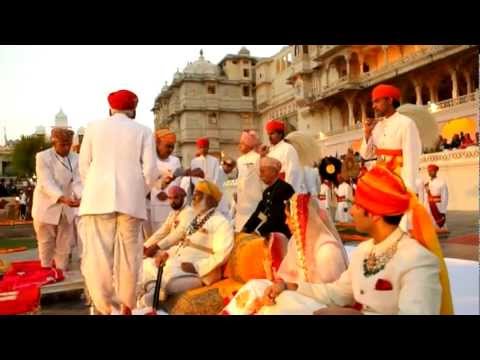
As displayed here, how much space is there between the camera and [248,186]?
606 centimetres

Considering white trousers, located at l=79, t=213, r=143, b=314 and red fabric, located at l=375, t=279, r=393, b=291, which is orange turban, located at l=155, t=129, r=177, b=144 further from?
red fabric, located at l=375, t=279, r=393, b=291

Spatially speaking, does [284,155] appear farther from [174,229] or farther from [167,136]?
[174,229]

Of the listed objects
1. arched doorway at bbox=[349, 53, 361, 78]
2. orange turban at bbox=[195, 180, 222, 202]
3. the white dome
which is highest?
the white dome

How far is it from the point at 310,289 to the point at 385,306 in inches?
17.2

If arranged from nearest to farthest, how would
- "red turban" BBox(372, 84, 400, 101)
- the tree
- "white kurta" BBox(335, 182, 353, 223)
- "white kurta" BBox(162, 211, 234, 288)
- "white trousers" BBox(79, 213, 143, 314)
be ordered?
1. "white trousers" BBox(79, 213, 143, 314)
2. "white kurta" BBox(162, 211, 234, 288)
3. "red turban" BBox(372, 84, 400, 101)
4. "white kurta" BBox(335, 182, 353, 223)
5. the tree

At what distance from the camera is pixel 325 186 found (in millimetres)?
13531

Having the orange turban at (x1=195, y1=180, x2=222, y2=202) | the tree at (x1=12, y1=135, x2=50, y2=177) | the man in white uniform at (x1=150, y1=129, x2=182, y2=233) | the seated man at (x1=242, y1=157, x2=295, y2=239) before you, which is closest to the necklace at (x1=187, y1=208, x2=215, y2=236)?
the orange turban at (x1=195, y1=180, x2=222, y2=202)

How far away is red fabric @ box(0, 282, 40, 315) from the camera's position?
3.93 m

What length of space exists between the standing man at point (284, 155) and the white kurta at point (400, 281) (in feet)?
10.9

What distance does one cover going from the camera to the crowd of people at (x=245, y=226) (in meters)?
2.16

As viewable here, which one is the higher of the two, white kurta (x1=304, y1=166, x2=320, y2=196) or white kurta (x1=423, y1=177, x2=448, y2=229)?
white kurta (x1=304, y1=166, x2=320, y2=196)

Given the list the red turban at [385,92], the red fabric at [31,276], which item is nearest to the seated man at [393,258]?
the red turban at [385,92]

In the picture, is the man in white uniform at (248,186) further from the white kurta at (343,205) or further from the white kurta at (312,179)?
the white kurta at (343,205)
